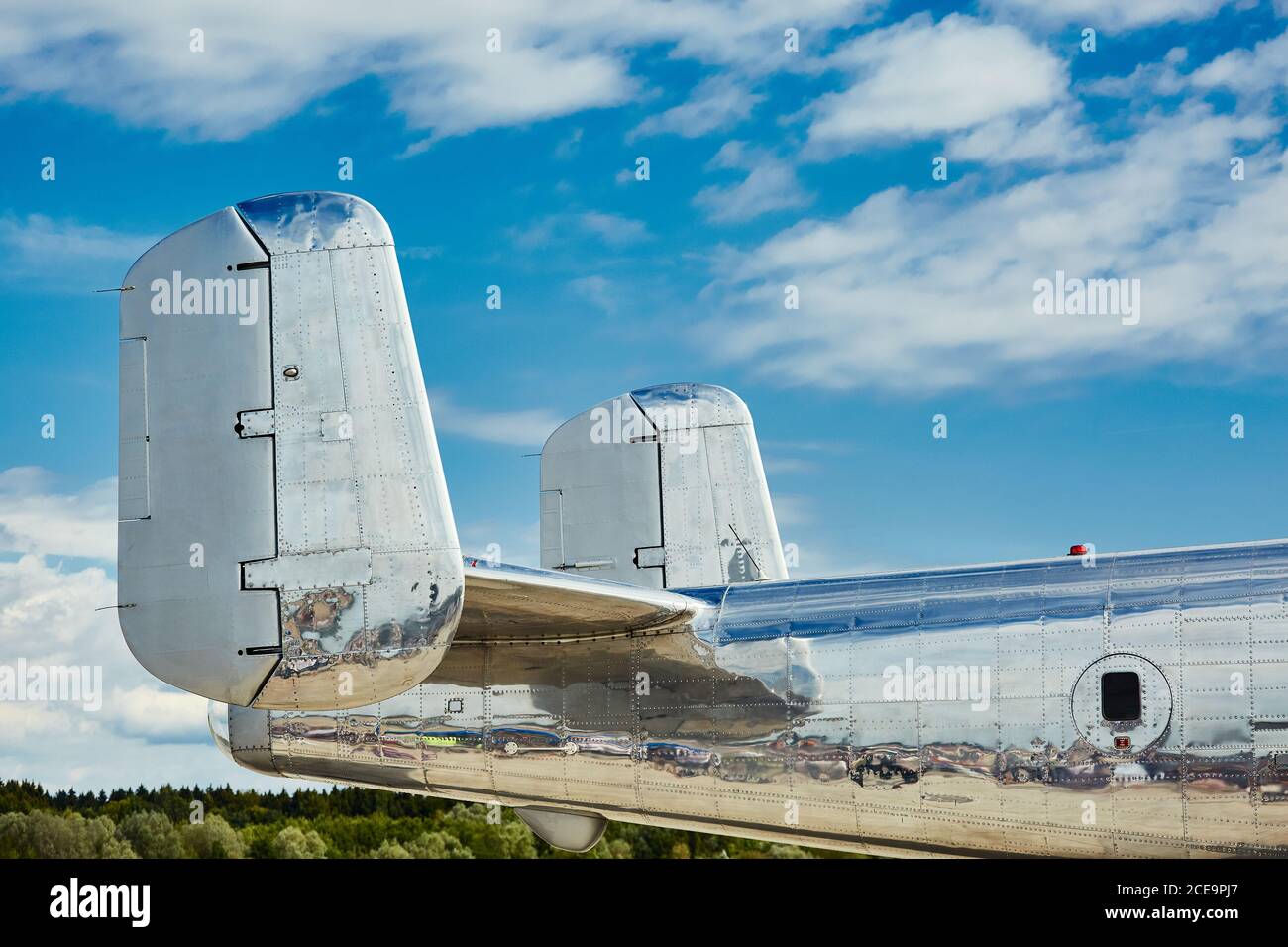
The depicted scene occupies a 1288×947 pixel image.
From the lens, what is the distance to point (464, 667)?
1169 cm

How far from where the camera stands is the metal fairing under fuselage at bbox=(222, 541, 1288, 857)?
9938 millimetres

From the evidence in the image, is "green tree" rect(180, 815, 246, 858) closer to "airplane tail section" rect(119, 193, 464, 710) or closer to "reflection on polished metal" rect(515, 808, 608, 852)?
"reflection on polished metal" rect(515, 808, 608, 852)

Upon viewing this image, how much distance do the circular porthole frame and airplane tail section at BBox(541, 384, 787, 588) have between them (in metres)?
5.85

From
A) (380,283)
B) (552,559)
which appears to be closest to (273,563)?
(380,283)

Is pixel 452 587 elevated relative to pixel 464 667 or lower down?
elevated

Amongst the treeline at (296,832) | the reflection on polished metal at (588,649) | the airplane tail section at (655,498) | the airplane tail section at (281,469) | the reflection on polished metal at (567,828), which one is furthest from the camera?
the treeline at (296,832)

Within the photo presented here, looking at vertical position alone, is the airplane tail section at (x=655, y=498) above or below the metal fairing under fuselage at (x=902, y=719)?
above

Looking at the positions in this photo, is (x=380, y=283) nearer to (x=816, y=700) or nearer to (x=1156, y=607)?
(x=816, y=700)

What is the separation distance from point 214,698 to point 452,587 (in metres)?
1.85

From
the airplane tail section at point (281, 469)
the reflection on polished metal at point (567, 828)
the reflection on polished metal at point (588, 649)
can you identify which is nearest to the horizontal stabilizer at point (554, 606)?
the reflection on polished metal at point (588, 649)

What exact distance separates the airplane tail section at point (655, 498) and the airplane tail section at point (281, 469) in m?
6.03

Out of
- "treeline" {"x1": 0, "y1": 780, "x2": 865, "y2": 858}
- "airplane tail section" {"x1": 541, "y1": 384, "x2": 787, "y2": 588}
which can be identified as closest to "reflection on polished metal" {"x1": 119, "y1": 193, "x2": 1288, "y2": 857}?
"airplane tail section" {"x1": 541, "y1": 384, "x2": 787, "y2": 588}

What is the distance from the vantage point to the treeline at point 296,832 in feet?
99.3

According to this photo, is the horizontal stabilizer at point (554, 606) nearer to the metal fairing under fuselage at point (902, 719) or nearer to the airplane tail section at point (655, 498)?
the metal fairing under fuselage at point (902, 719)
